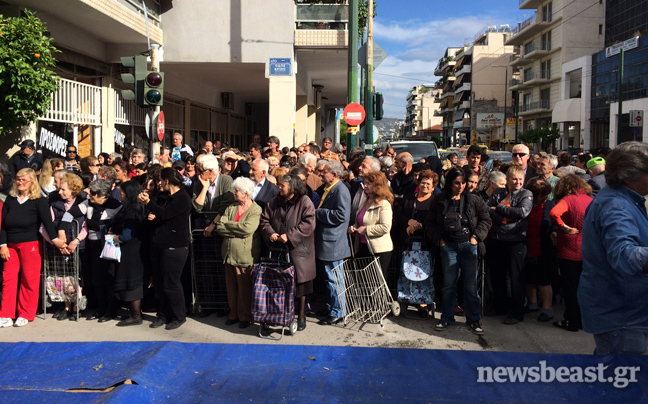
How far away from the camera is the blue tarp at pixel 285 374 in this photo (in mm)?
3598

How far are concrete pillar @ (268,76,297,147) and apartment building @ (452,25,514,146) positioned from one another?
228ft

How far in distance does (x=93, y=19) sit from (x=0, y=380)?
1125cm

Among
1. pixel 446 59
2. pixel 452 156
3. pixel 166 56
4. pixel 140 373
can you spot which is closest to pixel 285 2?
pixel 166 56

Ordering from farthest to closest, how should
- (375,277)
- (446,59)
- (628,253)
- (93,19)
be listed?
(446,59) → (93,19) → (375,277) → (628,253)

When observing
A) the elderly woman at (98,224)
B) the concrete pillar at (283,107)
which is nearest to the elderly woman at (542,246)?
the elderly woman at (98,224)

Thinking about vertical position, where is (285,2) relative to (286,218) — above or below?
above

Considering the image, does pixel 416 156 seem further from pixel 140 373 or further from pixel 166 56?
pixel 140 373

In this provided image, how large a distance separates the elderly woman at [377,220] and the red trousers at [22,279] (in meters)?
3.91

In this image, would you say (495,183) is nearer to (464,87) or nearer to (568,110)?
(568,110)

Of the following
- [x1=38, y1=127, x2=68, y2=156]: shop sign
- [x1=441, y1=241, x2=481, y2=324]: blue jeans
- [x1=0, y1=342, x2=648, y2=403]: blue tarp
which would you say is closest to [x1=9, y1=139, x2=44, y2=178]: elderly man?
[x1=38, y1=127, x2=68, y2=156]: shop sign

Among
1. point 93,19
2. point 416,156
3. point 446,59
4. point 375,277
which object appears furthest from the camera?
point 446,59

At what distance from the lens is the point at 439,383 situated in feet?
12.7

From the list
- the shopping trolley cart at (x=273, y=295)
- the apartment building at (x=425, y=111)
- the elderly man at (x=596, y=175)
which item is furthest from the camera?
the apartment building at (x=425, y=111)

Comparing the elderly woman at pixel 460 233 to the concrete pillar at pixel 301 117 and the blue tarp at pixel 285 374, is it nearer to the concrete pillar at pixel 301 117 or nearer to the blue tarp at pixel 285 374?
the blue tarp at pixel 285 374
